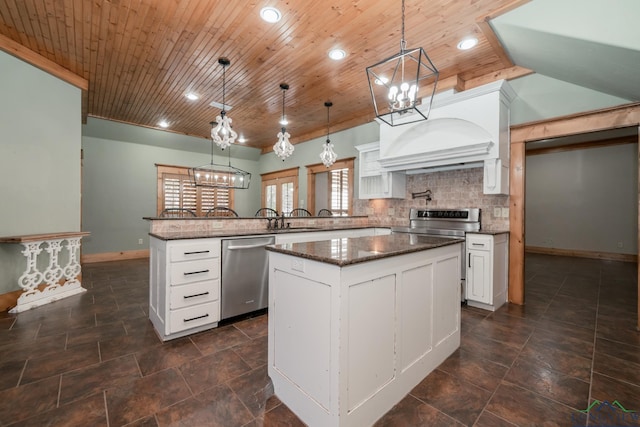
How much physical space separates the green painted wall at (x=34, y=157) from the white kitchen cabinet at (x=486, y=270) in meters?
5.37

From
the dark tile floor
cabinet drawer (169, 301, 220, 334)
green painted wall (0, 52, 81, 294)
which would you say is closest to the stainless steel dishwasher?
cabinet drawer (169, 301, 220, 334)

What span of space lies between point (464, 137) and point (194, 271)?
142 inches

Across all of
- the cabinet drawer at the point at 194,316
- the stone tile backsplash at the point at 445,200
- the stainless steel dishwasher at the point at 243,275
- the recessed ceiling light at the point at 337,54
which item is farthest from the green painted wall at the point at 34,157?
the stone tile backsplash at the point at 445,200

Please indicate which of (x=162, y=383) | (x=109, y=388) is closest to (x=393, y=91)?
(x=162, y=383)

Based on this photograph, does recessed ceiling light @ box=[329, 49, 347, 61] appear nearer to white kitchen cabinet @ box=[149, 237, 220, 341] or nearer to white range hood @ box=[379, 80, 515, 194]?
white range hood @ box=[379, 80, 515, 194]

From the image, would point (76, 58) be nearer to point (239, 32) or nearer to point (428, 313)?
point (239, 32)

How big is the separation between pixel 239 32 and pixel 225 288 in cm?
259

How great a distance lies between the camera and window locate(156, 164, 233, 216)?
22.2 feet

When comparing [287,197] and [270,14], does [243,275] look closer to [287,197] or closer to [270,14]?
[270,14]

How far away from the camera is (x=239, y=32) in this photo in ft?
9.05

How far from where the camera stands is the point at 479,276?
10.6ft

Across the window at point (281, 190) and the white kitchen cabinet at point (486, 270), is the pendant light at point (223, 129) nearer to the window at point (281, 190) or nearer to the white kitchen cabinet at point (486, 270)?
the white kitchen cabinet at point (486, 270)

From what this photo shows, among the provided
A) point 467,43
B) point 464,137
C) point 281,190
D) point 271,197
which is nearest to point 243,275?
point 464,137

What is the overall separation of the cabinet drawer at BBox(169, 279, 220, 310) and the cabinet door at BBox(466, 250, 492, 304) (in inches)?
115
